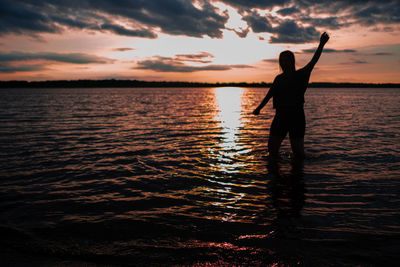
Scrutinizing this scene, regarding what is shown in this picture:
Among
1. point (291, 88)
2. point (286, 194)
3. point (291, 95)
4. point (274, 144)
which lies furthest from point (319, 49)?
point (286, 194)

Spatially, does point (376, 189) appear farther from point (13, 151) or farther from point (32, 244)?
point (13, 151)

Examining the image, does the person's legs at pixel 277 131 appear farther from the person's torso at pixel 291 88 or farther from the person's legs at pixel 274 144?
the person's torso at pixel 291 88

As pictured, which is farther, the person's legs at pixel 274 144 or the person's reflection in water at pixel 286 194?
the person's legs at pixel 274 144

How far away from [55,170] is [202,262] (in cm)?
616

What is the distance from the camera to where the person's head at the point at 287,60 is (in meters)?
6.93

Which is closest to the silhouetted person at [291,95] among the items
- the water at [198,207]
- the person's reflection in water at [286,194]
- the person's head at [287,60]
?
the person's head at [287,60]

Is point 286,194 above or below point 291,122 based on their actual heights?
below

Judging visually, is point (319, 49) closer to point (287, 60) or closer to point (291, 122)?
point (287, 60)

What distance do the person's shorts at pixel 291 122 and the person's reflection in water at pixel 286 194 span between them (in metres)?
1.10

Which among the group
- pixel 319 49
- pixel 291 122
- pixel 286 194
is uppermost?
pixel 319 49

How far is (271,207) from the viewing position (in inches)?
197

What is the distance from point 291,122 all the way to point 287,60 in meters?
1.77

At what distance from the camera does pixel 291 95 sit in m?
7.10

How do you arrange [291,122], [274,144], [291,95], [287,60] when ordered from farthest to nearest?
[274,144], [291,122], [291,95], [287,60]
